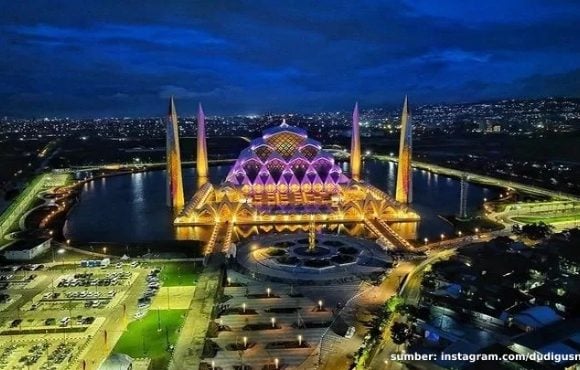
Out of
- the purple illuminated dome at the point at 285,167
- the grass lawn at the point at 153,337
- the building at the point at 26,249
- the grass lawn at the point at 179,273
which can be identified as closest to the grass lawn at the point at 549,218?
the purple illuminated dome at the point at 285,167

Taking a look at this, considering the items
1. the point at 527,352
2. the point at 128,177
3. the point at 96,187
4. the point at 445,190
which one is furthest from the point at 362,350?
the point at 128,177

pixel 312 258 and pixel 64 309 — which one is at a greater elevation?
pixel 312 258

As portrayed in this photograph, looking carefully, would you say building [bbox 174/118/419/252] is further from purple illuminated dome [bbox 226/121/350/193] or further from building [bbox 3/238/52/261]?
building [bbox 3/238/52/261]

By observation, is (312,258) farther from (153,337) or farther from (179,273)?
(153,337)

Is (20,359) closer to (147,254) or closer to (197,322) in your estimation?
(197,322)

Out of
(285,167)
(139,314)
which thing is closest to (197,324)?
(139,314)

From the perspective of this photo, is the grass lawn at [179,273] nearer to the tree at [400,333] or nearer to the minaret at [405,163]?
the tree at [400,333]
